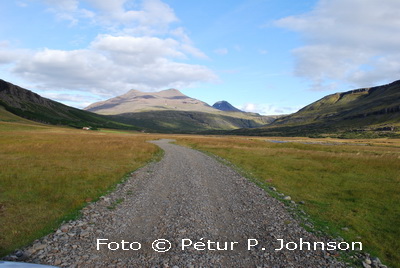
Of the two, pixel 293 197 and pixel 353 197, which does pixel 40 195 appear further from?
pixel 353 197

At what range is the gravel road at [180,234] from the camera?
7527 mm

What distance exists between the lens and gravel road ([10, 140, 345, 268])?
296 inches

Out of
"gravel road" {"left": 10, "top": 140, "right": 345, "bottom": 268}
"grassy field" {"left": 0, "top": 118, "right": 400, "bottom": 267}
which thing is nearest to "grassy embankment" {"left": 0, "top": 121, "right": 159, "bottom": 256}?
"grassy field" {"left": 0, "top": 118, "right": 400, "bottom": 267}

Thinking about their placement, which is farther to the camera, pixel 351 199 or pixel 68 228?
pixel 351 199

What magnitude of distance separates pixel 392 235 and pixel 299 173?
47.3ft

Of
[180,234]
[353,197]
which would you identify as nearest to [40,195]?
[180,234]

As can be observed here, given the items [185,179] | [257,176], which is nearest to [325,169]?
[257,176]

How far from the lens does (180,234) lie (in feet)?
30.6

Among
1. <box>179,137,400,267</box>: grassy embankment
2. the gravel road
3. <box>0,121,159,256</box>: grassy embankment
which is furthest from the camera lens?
<box>179,137,400,267</box>: grassy embankment

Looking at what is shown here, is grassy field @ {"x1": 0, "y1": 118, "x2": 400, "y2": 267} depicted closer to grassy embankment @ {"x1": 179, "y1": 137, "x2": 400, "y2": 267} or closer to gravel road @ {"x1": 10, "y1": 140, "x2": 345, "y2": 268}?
grassy embankment @ {"x1": 179, "y1": 137, "x2": 400, "y2": 267}

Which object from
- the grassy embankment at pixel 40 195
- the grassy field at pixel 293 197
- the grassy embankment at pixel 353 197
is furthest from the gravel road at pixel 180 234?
the grassy embankment at pixel 353 197

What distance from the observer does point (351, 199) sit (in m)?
15.5

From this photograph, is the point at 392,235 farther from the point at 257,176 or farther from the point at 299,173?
the point at 299,173

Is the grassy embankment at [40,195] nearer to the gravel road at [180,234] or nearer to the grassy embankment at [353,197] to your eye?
the gravel road at [180,234]
